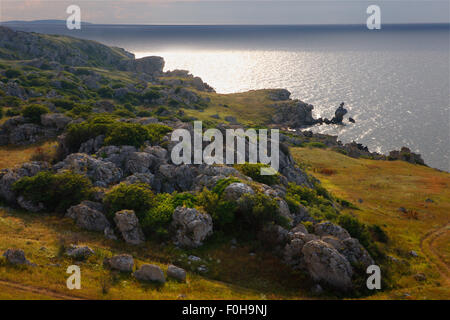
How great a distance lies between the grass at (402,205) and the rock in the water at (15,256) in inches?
1130

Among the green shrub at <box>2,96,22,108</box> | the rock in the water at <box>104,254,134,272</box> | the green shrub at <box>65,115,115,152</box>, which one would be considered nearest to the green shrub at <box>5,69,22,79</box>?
the green shrub at <box>2,96,22,108</box>

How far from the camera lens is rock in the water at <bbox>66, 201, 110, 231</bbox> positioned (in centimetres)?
3133

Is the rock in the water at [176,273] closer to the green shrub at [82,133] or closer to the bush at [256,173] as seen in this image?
the bush at [256,173]

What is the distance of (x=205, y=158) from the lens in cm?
4366

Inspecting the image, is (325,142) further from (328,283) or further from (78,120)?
(328,283)

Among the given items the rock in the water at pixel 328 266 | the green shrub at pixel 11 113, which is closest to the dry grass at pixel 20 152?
the green shrub at pixel 11 113

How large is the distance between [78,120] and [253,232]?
139 feet

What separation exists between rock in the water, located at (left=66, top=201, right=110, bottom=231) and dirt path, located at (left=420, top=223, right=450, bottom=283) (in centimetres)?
3682

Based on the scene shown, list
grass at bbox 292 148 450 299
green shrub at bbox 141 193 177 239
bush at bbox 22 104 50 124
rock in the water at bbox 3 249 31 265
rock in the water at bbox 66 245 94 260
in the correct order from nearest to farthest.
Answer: rock in the water at bbox 3 249 31 265 < rock in the water at bbox 66 245 94 260 < green shrub at bbox 141 193 177 239 < grass at bbox 292 148 450 299 < bush at bbox 22 104 50 124

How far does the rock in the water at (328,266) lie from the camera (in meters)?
26.2

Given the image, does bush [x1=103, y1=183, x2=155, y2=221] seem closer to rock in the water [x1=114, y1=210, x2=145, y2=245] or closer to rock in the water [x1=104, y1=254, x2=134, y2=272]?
rock in the water [x1=114, y1=210, x2=145, y2=245]

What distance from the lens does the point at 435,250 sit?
40.9 metres
